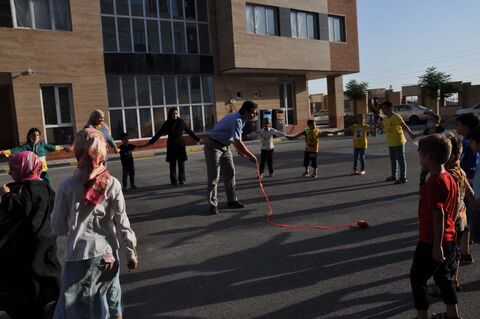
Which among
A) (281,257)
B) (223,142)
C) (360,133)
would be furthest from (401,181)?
(281,257)

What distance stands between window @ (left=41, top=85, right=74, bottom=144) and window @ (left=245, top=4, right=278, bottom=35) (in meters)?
10.9

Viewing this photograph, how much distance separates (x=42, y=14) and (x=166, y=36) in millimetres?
6494

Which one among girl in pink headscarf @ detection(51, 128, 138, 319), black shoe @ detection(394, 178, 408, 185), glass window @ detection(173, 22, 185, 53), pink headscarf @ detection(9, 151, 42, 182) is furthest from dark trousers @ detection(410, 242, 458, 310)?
glass window @ detection(173, 22, 185, 53)

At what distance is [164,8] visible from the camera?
24516mm

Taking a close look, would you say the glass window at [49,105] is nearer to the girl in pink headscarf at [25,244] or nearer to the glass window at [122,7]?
the glass window at [122,7]

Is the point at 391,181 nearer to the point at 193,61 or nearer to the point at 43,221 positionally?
the point at 43,221

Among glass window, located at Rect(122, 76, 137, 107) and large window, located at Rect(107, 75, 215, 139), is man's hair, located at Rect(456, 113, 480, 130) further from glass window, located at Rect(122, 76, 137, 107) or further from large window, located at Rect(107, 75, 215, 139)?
glass window, located at Rect(122, 76, 137, 107)

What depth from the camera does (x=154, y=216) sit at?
26.1ft

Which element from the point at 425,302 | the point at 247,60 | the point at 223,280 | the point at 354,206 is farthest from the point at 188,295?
the point at 247,60

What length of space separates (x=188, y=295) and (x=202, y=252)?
4.46 feet

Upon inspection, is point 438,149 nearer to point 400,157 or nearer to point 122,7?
point 400,157

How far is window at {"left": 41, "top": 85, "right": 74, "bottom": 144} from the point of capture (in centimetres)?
2092

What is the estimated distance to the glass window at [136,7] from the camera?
23.5 meters

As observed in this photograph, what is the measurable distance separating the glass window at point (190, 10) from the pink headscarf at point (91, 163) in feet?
78.0
